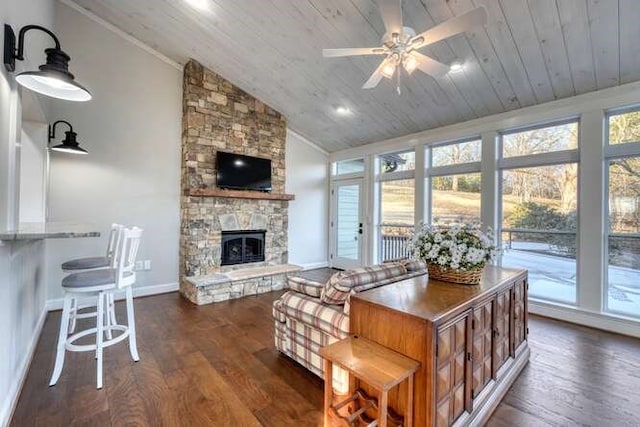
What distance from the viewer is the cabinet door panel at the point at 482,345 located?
1821 millimetres

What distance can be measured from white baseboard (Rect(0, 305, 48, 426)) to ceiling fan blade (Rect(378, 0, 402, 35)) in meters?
3.53

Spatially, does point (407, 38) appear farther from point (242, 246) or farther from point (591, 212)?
point (242, 246)

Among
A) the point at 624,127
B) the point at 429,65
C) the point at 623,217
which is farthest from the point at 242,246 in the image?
the point at 624,127

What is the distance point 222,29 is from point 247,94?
1.55 metres

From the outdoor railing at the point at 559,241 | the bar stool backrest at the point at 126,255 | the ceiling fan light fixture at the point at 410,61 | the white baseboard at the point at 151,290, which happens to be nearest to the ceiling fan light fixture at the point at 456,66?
the ceiling fan light fixture at the point at 410,61

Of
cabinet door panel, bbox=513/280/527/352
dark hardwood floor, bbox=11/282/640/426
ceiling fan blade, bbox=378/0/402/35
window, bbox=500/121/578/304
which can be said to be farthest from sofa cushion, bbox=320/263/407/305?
window, bbox=500/121/578/304

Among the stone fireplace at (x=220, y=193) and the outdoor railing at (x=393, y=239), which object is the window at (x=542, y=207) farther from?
the stone fireplace at (x=220, y=193)

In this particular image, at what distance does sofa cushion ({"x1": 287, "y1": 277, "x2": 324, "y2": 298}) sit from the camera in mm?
2399

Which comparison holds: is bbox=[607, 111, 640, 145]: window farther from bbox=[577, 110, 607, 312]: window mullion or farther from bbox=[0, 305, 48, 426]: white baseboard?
bbox=[0, 305, 48, 426]: white baseboard

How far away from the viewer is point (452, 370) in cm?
159

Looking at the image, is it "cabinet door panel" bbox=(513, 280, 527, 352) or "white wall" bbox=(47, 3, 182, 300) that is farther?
"white wall" bbox=(47, 3, 182, 300)

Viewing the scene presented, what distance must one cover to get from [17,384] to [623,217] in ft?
19.5

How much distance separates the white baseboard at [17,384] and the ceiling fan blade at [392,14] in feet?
11.6

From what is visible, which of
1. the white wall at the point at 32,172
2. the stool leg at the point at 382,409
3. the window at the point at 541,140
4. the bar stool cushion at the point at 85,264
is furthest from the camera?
the window at the point at 541,140
